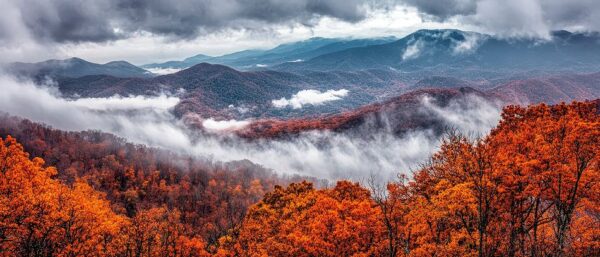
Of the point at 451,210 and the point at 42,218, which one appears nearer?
the point at 451,210

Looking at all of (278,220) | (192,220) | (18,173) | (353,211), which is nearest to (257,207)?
(278,220)

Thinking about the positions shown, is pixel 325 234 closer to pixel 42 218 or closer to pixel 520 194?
pixel 520 194

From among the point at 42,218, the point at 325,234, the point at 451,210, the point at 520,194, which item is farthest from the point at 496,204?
the point at 42,218

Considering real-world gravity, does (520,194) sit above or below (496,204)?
above

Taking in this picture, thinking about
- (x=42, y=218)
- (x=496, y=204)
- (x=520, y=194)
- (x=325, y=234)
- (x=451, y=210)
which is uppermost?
(x=520, y=194)

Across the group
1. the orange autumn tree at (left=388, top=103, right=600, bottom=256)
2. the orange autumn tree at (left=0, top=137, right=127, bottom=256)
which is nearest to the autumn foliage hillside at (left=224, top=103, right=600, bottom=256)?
the orange autumn tree at (left=388, top=103, right=600, bottom=256)

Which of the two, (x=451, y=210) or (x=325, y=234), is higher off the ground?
(x=451, y=210)

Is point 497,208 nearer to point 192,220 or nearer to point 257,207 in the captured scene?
point 257,207

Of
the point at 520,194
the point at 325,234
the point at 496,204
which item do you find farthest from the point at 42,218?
the point at 520,194

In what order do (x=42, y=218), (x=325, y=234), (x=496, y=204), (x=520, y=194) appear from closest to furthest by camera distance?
(x=520, y=194)
(x=496, y=204)
(x=42, y=218)
(x=325, y=234)

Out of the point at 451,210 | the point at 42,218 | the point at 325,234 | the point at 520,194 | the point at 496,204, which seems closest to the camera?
the point at 451,210

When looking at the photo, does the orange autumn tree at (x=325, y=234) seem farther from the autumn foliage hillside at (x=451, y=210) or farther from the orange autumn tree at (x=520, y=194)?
the orange autumn tree at (x=520, y=194)

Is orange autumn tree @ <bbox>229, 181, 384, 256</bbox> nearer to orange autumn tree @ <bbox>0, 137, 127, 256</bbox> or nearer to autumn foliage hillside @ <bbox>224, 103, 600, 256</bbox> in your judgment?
autumn foliage hillside @ <bbox>224, 103, 600, 256</bbox>
